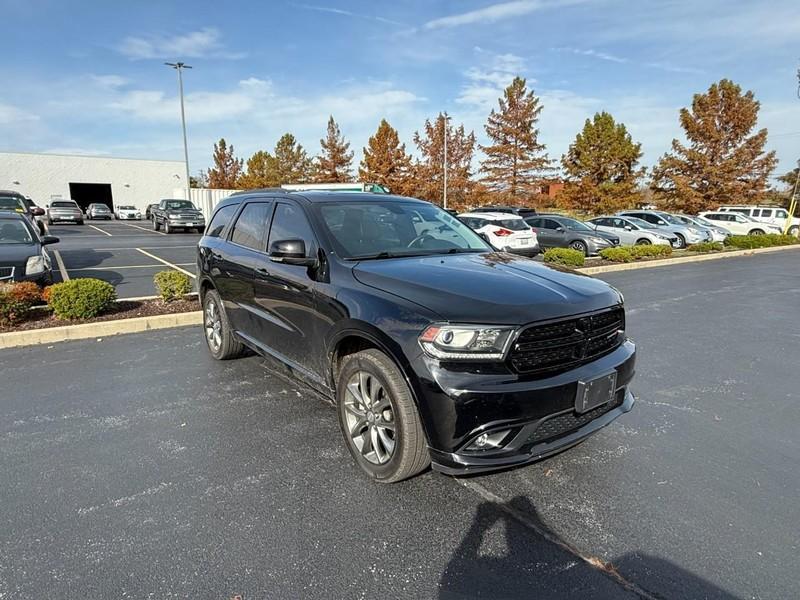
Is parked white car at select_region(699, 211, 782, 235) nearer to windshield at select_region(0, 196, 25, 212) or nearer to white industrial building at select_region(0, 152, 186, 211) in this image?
windshield at select_region(0, 196, 25, 212)

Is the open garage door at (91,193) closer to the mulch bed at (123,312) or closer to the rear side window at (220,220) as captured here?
the mulch bed at (123,312)

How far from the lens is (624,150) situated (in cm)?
3688

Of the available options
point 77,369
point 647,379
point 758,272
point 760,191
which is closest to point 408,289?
point 647,379

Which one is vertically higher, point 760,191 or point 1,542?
point 760,191

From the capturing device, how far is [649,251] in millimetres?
15602

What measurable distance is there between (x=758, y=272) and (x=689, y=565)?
14.3m

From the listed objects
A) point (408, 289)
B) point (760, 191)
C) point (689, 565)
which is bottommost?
point (689, 565)

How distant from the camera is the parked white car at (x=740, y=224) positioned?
1043 inches

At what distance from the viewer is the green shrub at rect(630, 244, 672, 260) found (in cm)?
1513

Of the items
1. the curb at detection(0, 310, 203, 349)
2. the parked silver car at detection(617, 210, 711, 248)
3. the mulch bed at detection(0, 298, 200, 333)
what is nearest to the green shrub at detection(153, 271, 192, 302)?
the mulch bed at detection(0, 298, 200, 333)

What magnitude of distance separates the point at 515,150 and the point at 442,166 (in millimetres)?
5680

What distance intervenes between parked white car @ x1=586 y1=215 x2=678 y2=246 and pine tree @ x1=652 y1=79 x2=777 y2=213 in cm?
1807

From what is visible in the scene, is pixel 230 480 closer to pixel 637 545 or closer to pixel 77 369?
pixel 637 545

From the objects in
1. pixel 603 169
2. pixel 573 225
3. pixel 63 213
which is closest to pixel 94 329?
pixel 573 225
